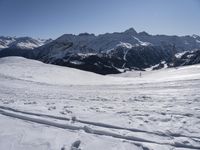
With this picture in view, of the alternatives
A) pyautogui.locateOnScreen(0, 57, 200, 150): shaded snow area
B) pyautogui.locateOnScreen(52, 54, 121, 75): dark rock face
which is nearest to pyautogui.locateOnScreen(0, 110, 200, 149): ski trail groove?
pyautogui.locateOnScreen(0, 57, 200, 150): shaded snow area

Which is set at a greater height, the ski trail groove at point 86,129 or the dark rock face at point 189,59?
the dark rock face at point 189,59

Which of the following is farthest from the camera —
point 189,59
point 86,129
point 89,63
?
point 189,59

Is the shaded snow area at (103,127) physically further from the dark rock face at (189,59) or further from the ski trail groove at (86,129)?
the dark rock face at (189,59)

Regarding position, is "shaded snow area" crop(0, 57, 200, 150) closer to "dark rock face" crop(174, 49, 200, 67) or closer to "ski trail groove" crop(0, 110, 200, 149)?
"ski trail groove" crop(0, 110, 200, 149)

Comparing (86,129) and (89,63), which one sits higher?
(89,63)

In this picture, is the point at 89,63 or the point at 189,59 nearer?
the point at 89,63

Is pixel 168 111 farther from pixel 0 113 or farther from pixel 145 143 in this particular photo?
pixel 0 113

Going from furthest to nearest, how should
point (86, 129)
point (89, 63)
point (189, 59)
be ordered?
1. point (189, 59)
2. point (89, 63)
3. point (86, 129)

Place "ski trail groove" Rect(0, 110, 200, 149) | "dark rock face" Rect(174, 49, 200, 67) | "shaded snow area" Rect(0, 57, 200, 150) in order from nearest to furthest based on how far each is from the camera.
A: "ski trail groove" Rect(0, 110, 200, 149) → "shaded snow area" Rect(0, 57, 200, 150) → "dark rock face" Rect(174, 49, 200, 67)

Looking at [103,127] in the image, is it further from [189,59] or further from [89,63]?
[189,59]

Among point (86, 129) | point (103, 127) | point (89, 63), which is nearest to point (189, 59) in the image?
point (89, 63)

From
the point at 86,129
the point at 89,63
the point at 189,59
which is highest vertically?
the point at 189,59

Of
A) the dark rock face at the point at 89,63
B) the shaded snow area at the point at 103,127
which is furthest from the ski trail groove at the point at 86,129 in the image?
the dark rock face at the point at 89,63

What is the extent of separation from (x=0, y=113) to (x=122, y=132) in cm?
433
